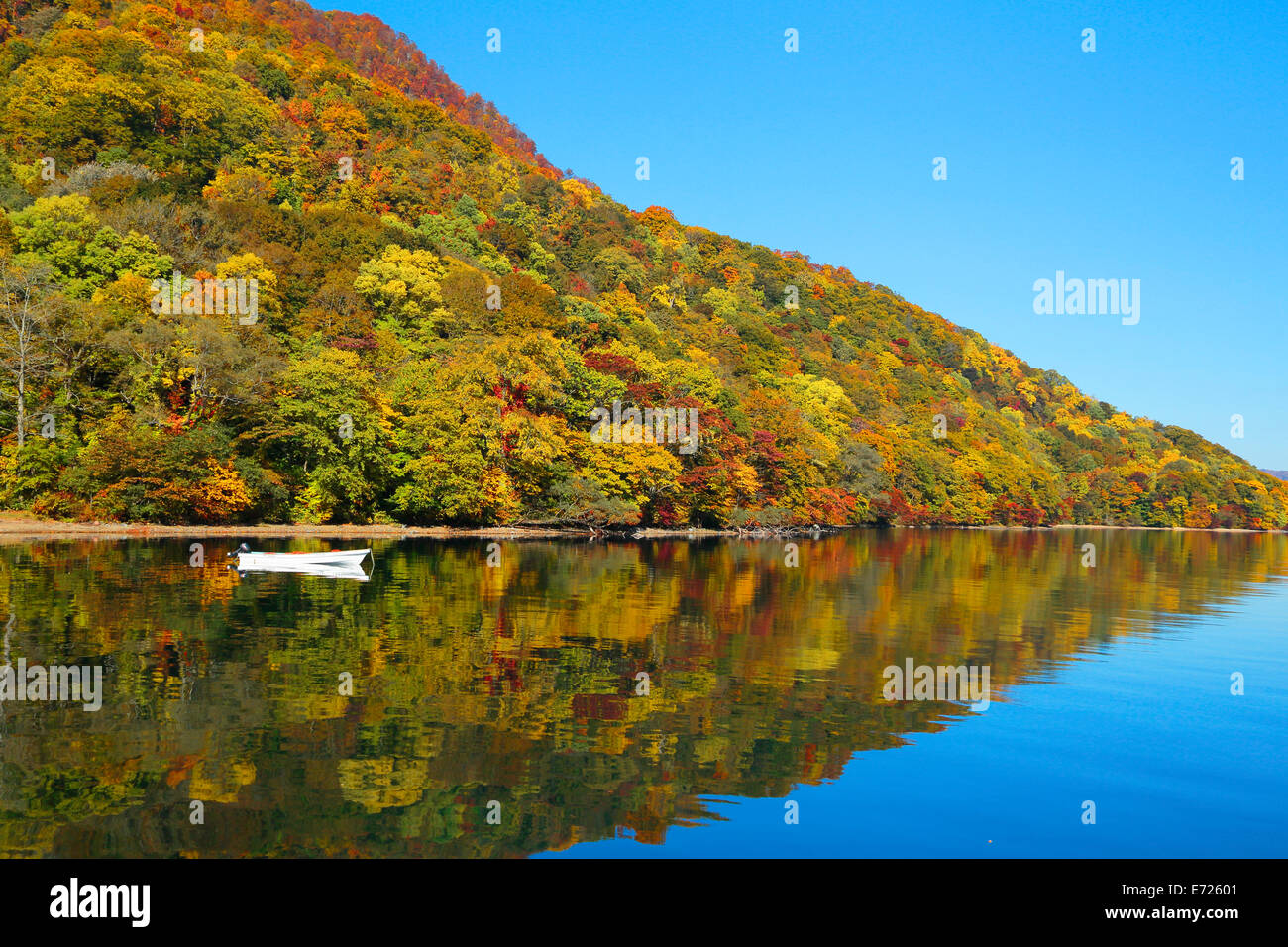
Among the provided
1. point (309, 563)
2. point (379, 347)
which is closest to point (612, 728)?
point (309, 563)

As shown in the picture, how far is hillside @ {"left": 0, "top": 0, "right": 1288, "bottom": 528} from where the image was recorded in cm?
5534

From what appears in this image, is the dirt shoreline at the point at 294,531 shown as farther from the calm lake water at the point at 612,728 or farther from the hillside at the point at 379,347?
the calm lake water at the point at 612,728

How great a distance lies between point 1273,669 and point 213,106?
106518 mm

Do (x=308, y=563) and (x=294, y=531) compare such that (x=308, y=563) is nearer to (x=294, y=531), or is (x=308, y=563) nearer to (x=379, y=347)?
(x=294, y=531)

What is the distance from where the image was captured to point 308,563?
37.7 meters

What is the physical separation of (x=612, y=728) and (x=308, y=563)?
83.6 ft

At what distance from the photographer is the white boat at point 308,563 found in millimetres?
36625

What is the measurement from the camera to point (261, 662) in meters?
19.5

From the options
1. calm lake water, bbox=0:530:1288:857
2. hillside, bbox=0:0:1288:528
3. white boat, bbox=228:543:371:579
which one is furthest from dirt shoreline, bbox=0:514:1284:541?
calm lake water, bbox=0:530:1288:857

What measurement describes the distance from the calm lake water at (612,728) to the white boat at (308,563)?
336 centimetres

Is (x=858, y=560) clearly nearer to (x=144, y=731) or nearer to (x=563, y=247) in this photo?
(x=144, y=731)

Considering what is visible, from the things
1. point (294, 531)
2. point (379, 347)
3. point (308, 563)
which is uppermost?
point (379, 347)

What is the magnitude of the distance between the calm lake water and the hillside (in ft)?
82.4
